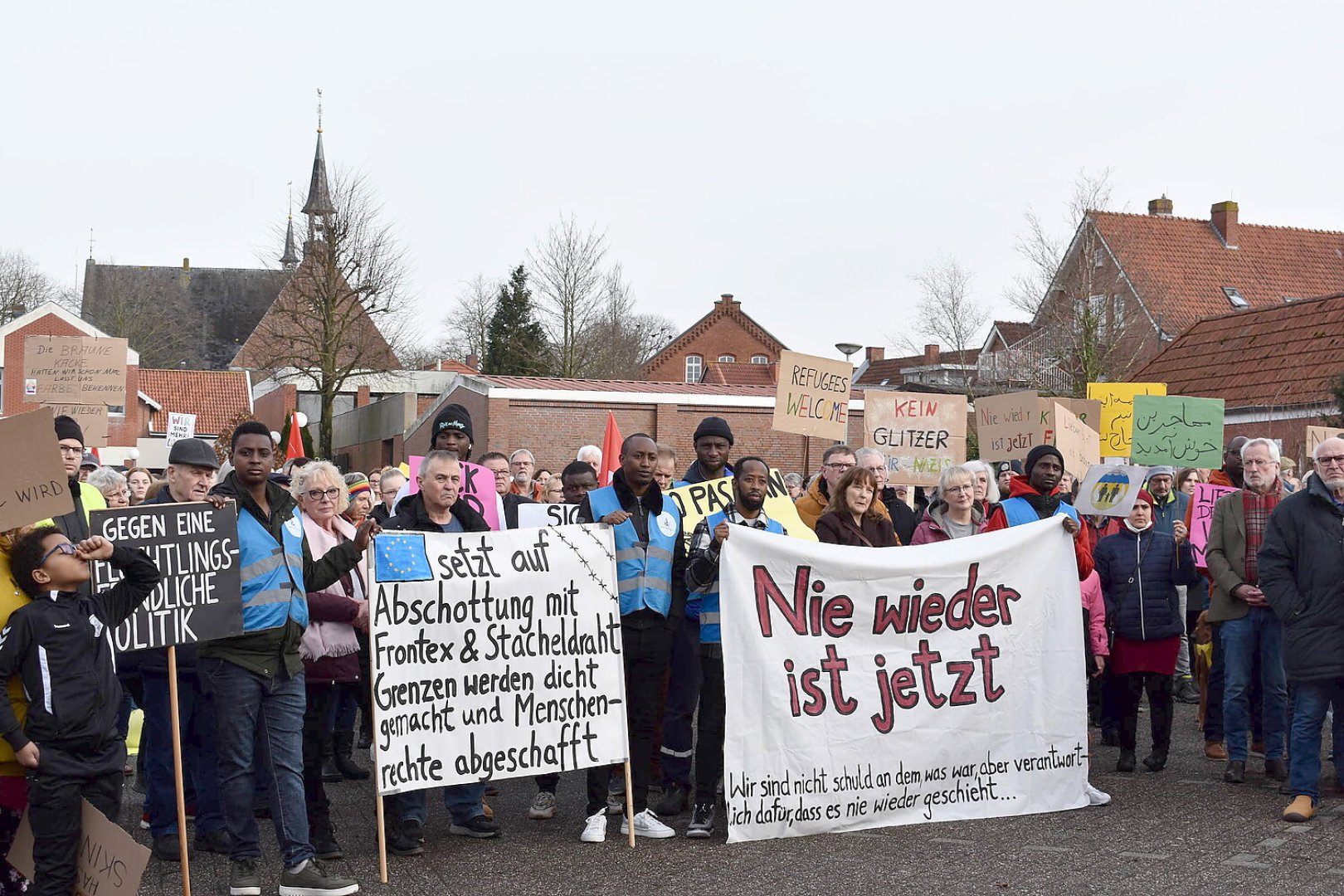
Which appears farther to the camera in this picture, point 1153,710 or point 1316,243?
point 1316,243

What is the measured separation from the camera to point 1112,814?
7.25 metres

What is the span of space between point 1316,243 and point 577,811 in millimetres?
49428

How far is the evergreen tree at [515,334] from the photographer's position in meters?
48.5

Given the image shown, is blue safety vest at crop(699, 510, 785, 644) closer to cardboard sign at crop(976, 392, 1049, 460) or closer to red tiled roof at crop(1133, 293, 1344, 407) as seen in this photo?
cardboard sign at crop(976, 392, 1049, 460)

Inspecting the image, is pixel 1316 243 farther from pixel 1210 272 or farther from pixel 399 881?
pixel 399 881

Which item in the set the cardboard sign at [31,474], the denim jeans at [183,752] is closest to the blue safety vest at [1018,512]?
the denim jeans at [183,752]

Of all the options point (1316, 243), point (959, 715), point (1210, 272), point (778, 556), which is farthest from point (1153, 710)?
point (1316, 243)

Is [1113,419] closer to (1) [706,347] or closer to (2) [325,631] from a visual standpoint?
(2) [325,631]

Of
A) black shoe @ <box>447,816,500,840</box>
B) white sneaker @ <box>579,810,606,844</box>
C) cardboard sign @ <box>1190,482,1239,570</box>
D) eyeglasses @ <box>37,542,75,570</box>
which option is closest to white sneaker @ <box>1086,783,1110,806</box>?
white sneaker @ <box>579,810,606,844</box>

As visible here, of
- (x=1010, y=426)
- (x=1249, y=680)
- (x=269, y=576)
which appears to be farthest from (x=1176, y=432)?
(x=269, y=576)

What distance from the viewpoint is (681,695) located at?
23.7 feet

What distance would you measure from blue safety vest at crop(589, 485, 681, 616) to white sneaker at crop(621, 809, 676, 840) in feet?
3.38

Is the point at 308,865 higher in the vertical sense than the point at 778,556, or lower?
lower

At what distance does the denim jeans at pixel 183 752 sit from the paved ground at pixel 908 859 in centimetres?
25
